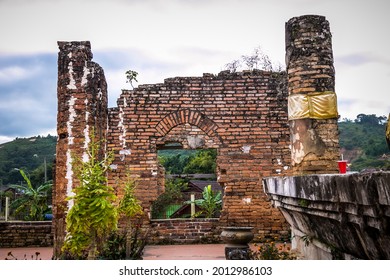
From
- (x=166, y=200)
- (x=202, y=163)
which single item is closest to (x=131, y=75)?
(x=166, y=200)

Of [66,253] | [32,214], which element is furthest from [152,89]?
[32,214]

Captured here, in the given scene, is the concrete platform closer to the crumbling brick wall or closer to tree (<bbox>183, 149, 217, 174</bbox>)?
the crumbling brick wall

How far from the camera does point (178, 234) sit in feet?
28.7

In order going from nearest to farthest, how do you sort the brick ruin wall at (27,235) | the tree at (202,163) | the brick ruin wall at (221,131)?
the brick ruin wall at (221,131)
the brick ruin wall at (27,235)
the tree at (202,163)

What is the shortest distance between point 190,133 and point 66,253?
3657 millimetres

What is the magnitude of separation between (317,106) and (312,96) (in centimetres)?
13

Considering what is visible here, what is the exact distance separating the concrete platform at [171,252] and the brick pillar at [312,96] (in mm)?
2544

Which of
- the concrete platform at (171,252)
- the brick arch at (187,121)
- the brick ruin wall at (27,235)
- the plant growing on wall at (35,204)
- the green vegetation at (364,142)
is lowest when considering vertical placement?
the concrete platform at (171,252)

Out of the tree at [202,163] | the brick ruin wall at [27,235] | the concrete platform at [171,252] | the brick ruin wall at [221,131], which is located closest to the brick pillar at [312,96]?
the concrete platform at [171,252]

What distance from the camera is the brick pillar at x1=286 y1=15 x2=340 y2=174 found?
16.8 feet

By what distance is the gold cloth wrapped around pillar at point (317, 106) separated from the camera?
16.9ft

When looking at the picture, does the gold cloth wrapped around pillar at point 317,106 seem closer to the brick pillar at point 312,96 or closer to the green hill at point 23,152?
the brick pillar at point 312,96

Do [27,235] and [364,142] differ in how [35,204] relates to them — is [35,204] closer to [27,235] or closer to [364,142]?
[27,235]

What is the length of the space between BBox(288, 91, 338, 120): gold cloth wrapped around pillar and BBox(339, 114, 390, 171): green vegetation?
72 cm
